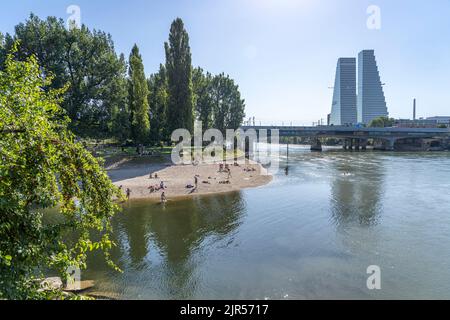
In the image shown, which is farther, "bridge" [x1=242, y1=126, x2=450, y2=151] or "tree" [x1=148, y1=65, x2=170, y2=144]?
"bridge" [x1=242, y1=126, x2=450, y2=151]

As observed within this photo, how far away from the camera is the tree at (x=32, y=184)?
20.2 ft

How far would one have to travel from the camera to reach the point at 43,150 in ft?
22.0

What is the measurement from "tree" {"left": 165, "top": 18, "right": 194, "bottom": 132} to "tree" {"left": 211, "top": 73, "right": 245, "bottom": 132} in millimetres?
37299

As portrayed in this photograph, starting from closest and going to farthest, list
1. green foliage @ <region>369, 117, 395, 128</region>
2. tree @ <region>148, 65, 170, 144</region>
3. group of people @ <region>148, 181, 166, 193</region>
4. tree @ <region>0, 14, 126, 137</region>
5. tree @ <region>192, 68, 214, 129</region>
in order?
group of people @ <region>148, 181, 166, 193</region> → tree @ <region>0, 14, 126, 137</region> → tree @ <region>148, 65, 170, 144</region> → tree @ <region>192, 68, 214, 129</region> → green foliage @ <region>369, 117, 395, 128</region>

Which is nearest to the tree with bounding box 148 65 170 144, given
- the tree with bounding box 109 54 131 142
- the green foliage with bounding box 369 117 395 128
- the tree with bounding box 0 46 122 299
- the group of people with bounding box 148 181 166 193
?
the tree with bounding box 109 54 131 142

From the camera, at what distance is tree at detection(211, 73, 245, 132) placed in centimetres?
10569

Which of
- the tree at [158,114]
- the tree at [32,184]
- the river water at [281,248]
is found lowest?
the river water at [281,248]

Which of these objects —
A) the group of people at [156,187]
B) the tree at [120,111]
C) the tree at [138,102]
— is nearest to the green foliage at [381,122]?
the tree at [138,102]

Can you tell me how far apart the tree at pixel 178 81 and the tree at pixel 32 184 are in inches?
2377

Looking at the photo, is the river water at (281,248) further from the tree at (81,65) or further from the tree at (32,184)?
the tree at (81,65)

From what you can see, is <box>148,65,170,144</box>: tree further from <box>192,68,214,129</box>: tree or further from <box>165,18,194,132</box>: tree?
<box>192,68,214,129</box>: tree

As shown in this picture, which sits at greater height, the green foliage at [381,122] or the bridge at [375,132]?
the green foliage at [381,122]
